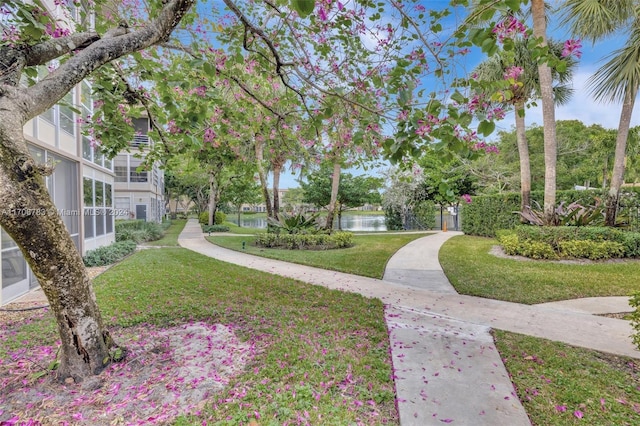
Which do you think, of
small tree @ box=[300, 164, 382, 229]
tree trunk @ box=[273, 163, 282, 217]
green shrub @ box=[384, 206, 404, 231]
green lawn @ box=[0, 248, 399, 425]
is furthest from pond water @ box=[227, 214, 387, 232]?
green lawn @ box=[0, 248, 399, 425]

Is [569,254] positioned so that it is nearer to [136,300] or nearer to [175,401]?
[175,401]

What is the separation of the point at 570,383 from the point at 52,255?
161 inches

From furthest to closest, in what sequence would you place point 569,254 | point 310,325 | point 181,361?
point 569,254, point 310,325, point 181,361

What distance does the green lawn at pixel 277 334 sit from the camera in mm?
2154

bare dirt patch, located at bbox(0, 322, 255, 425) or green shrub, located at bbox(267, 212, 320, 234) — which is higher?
green shrub, located at bbox(267, 212, 320, 234)

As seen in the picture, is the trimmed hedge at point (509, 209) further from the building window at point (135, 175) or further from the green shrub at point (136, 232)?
the building window at point (135, 175)

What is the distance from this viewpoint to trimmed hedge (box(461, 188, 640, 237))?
7875 mm

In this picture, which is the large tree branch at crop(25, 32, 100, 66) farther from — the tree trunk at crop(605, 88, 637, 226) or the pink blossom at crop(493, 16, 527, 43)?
the tree trunk at crop(605, 88, 637, 226)

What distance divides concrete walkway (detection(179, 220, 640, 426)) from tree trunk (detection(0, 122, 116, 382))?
2.51 metres

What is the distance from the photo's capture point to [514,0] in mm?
1780

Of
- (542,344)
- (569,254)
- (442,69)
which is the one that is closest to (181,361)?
(542,344)

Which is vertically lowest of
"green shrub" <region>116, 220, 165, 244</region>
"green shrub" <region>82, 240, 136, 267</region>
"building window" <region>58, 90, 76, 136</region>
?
"green shrub" <region>82, 240, 136, 267</region>

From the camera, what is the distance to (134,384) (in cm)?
239

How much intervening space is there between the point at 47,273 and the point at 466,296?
524 centimetres
